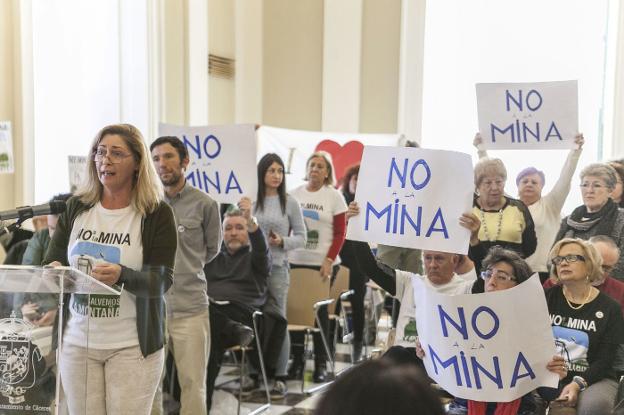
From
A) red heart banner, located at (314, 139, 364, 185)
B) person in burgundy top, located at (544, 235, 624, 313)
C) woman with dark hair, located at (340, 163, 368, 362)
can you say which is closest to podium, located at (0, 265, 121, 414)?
person in burgundy top, located at (544, 235, 624, 313)

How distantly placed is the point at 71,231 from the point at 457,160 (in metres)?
1.60

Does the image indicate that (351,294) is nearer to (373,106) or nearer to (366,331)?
(366,331)

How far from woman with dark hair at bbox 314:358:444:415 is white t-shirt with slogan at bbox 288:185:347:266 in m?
5.02

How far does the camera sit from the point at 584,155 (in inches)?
323

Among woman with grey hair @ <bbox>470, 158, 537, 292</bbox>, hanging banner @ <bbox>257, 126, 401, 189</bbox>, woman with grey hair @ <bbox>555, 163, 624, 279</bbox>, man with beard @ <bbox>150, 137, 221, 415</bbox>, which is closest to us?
man with beard @ <bbox>150, 137, 221, 415</bbox>

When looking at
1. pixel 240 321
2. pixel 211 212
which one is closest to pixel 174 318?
pixel 211 212

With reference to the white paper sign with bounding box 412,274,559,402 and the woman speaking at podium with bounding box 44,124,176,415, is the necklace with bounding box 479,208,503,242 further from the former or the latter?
the woman speaking at podium with bounding box 44,124,176,415

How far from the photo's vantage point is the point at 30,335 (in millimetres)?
2371

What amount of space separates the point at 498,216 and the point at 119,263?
2301 mm

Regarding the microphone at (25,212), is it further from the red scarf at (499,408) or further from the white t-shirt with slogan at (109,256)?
the red scarf at (499,408)

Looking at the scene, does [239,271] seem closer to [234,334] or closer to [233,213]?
[233,213]

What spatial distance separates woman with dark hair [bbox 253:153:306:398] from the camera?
18.4 feet

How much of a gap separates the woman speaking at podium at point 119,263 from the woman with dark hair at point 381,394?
1.69 m

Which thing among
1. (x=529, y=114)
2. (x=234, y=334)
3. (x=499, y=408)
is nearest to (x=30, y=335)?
(x=499, y=408)
